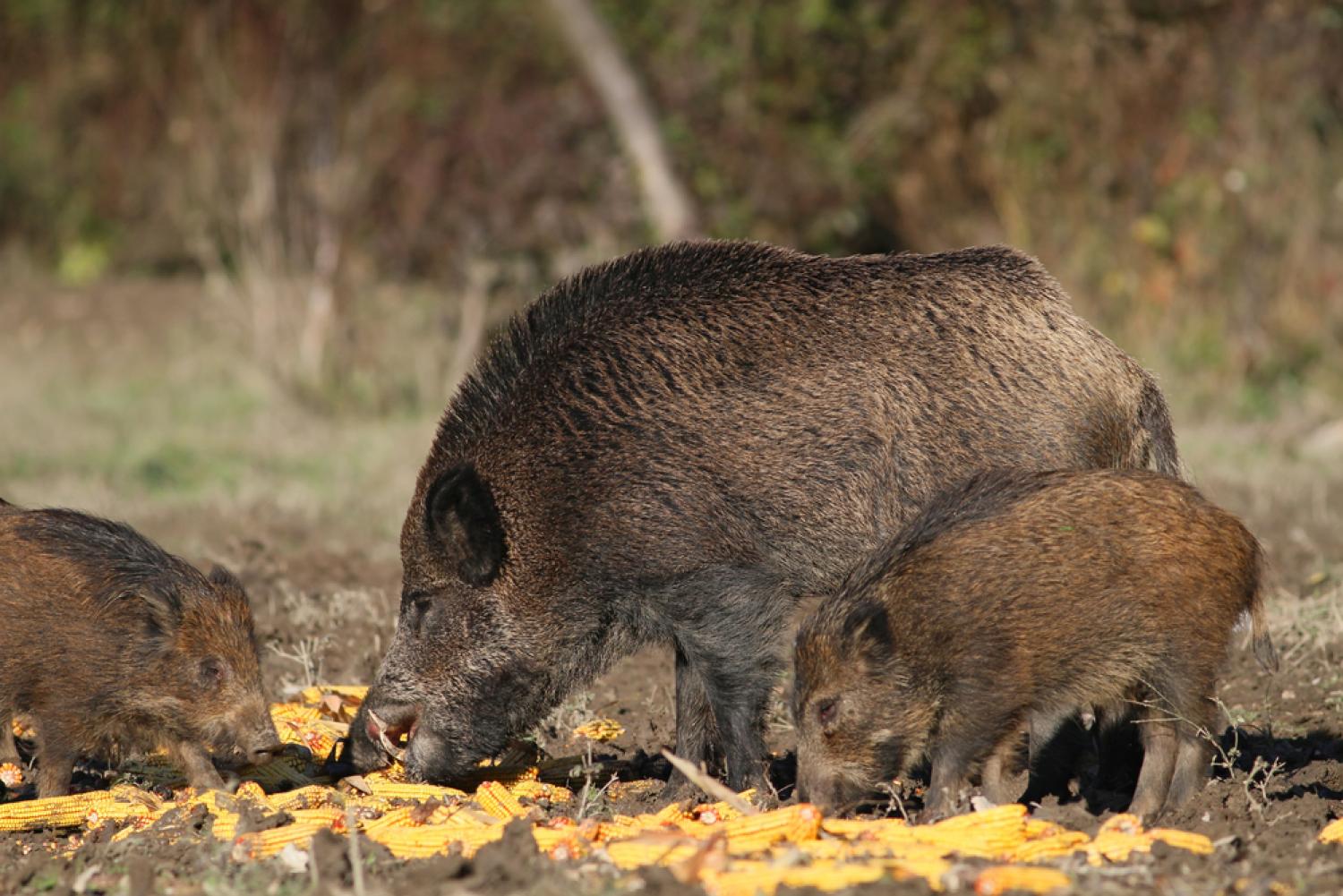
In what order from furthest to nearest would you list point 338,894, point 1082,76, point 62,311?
point 62,311, point 1082,76, point 338,894

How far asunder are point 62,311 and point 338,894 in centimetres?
1442

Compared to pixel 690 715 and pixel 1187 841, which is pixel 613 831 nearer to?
pixel 690 715

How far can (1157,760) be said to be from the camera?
4637mm

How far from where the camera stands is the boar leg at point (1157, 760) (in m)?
4.61

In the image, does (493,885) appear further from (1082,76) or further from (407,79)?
(407,79)

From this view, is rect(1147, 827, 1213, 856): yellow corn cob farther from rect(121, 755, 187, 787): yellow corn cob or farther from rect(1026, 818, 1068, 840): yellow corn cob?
rect(121, 755, 187, 787): yellow corn cob

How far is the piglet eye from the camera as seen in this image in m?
4.70

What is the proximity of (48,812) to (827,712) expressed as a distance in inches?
82.1

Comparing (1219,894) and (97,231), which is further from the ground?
(97,231)

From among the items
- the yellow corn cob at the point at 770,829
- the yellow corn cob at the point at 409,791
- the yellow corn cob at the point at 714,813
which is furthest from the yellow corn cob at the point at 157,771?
the yellow corn cob at the point at 770,829

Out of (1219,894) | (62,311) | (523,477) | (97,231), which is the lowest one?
(1219,894)

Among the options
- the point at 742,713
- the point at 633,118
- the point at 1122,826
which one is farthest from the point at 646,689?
the point at 633,118

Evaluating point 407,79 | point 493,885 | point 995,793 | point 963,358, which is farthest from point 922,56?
point 493,885

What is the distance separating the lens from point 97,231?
60.3ft
